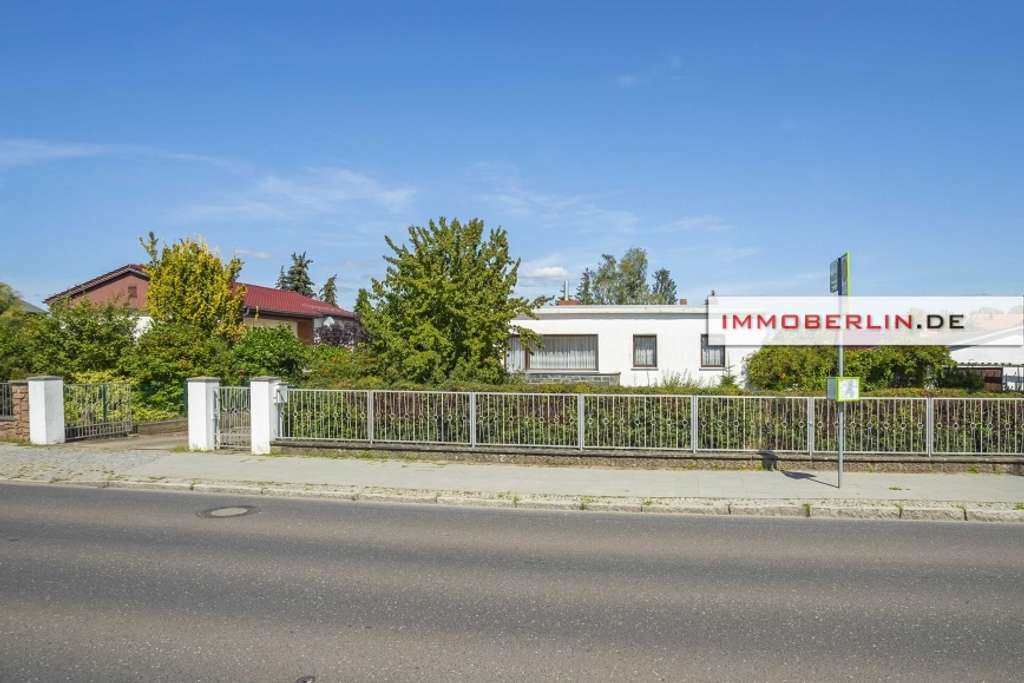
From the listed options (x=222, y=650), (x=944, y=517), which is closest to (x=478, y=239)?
(x=944, y=517)

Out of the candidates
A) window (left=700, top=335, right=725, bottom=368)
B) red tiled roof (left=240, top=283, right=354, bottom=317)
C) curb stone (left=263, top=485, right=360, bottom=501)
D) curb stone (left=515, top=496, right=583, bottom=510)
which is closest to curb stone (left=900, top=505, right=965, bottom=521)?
curb stone (left=515, top=496, right=583, bottom=510)

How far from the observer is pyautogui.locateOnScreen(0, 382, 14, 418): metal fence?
1620 cm

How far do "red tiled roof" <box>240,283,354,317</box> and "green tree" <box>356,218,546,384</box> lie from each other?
24134 mm

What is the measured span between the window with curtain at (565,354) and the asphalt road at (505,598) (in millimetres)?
16310

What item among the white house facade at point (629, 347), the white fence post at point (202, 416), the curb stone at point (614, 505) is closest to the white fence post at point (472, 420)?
the curb stone at point (614, 505)

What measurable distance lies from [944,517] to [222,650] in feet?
27.4

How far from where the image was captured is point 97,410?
16.7m

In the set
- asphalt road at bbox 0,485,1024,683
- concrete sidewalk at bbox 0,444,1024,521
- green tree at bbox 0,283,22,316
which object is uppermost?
green tree at bbox 0,283,22,316

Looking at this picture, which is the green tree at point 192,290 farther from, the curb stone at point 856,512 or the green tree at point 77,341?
the curb stone at point 856,512

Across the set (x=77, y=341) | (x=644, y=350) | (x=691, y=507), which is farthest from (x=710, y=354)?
(x=77, y=341)

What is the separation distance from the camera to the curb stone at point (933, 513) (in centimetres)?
895

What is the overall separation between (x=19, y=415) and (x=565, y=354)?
15.7m

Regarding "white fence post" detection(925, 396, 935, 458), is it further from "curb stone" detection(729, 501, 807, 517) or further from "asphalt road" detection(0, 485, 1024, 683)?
"curb stone" detection(729, 501, 807, 517)

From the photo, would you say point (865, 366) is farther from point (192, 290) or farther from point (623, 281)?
point (623, 281)
